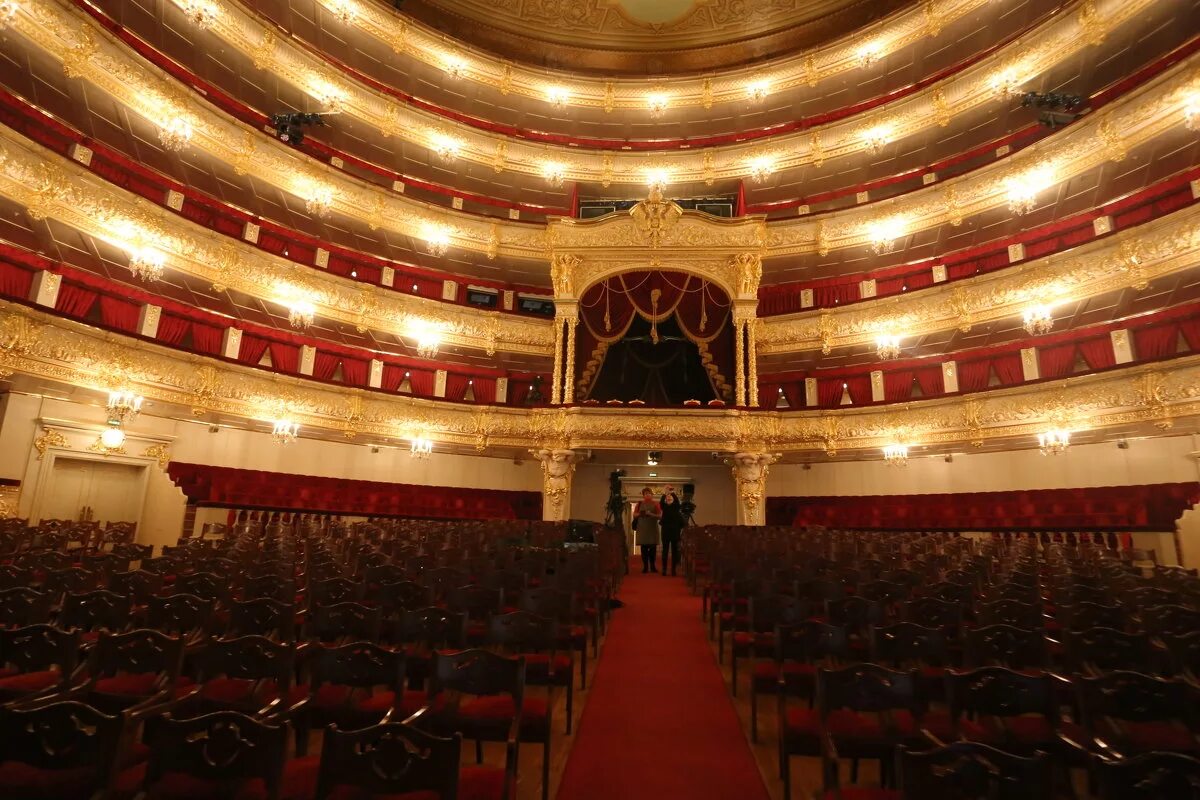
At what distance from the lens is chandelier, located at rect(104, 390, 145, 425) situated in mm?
11796

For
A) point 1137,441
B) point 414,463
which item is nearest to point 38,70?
point 414,463

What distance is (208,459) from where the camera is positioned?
599 inches

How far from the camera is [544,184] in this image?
847 inches

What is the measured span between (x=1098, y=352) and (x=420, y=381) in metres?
19.1

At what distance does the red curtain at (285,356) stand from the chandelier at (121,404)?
182 inches

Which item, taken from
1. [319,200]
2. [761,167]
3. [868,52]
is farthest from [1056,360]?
[319,200]

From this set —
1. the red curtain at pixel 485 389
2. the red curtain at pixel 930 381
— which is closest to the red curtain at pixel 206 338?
the red curtain at pixel 485 389

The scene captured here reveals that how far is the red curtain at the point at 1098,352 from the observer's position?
46.4ft

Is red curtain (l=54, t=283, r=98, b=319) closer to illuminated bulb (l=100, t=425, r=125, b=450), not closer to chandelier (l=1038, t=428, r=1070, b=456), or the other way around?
illuminated bulb (l=100, t=425, r=125, b=450)

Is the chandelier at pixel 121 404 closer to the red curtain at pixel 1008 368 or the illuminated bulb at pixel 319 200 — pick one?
the illuminated bulb at pixel 319 200

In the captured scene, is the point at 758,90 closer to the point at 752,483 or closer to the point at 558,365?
the point at 558,365

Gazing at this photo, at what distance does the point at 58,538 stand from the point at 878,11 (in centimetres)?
2724

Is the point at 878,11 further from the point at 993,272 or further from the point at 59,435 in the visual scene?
the point at 59,435

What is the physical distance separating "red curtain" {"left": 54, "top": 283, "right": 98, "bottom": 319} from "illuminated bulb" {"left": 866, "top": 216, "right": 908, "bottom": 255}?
21.3 metres
